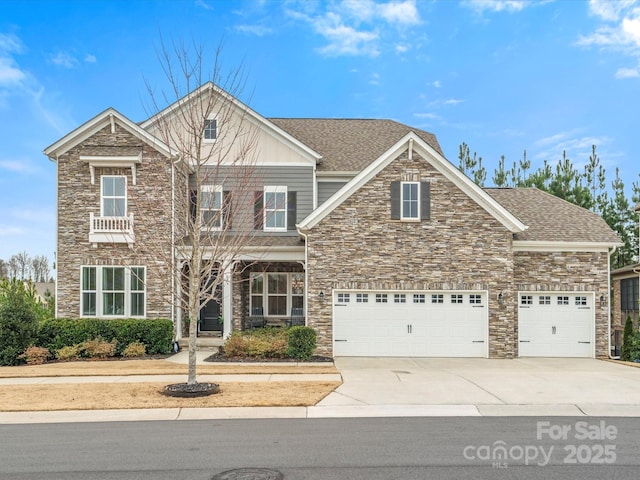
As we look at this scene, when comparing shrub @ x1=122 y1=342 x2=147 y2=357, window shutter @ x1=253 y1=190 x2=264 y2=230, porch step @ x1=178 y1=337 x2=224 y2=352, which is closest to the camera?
shrub @ x1=122 y1=342 x2=147 y2=357

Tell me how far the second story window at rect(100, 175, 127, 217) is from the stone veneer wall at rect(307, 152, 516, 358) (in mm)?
7147

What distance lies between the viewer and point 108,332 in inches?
699

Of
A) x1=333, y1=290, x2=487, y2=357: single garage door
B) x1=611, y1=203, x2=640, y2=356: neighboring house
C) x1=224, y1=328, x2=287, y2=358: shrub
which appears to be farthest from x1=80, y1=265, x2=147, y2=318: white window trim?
x1=611, y1=203, x2=640, y2=356: neighboring house

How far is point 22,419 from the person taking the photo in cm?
973

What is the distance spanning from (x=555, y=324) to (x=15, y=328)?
59.1 feet

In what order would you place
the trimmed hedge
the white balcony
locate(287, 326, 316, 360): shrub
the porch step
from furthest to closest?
the porch step < the white balcony < the trimmed hedge < locate(287, 326, 316, 360): shrub

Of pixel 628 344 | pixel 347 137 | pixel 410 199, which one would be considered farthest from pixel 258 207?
pixel 628 344

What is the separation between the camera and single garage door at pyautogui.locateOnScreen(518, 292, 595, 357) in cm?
1795

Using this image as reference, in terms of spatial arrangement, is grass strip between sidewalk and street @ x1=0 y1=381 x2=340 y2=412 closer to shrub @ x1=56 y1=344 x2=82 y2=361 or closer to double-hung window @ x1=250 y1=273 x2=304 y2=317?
shrub @ x1=56 y1=344 x2=82 y2=361

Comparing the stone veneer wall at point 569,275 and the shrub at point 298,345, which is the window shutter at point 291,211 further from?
the stone veneer wall at point 569,275

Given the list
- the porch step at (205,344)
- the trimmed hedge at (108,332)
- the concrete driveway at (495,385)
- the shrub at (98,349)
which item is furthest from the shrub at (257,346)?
the shrub at (98,349)

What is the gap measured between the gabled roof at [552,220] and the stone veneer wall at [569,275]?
561 mm

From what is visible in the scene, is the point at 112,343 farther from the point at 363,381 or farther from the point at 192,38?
the point at 192,38

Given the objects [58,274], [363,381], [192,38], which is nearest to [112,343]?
[58,274]
